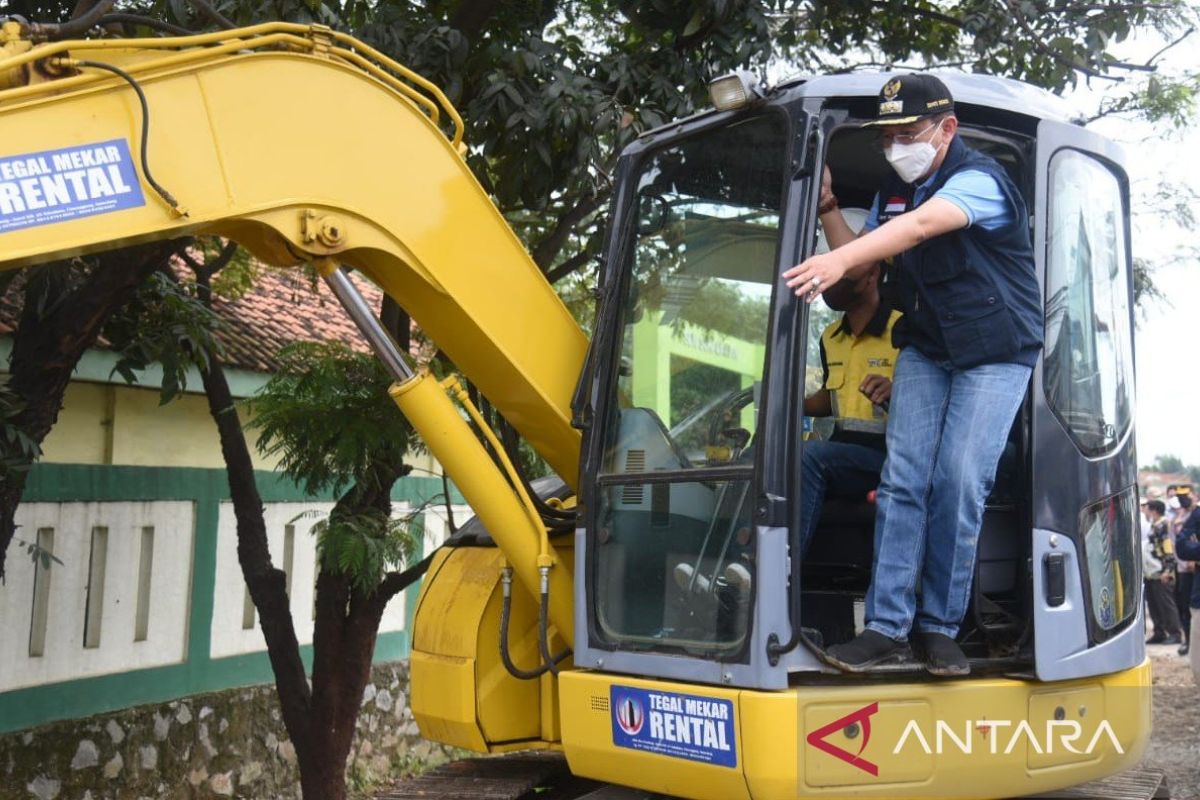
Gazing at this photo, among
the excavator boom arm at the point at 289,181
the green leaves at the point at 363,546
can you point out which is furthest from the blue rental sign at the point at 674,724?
the green leaves at the point at 363,546

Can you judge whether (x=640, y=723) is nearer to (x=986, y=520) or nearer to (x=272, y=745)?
(x=986, y=520)

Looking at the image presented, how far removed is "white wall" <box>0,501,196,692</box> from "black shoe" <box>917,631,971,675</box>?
581 centimetres

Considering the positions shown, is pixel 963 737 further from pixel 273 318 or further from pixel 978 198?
pixel 273 318

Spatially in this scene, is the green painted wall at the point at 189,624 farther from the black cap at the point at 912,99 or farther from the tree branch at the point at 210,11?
the black cap at the point at 912,99

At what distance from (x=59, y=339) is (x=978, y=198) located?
12.8 ft

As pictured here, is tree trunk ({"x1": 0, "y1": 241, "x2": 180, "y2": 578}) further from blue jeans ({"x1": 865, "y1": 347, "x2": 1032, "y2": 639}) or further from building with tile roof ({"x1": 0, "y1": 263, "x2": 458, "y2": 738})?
blue jeans ({"x1": 865, "y1": 347, "x2": 1032, "y2": 639})

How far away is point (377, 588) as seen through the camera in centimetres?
750

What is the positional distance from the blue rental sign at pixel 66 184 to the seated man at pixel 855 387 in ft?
6.90

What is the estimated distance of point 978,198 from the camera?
3873 millimetres

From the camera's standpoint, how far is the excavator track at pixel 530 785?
4539 millimetres

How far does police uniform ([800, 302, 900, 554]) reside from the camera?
4.27 meters

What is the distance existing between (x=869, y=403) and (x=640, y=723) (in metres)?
1.30

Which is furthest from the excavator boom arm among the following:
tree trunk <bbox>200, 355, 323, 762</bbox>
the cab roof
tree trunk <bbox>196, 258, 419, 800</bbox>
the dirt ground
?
the dirt ground

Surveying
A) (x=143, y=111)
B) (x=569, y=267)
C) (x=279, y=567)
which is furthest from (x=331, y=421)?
(x=279, y=567)
